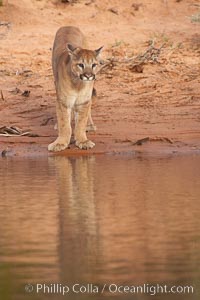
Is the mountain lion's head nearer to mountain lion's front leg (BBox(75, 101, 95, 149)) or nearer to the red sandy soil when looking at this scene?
mountain lion's front leg (BBox(75, 101, 95, 149))

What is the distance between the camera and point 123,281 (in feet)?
21.2

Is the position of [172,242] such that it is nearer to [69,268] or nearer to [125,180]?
[69,268]

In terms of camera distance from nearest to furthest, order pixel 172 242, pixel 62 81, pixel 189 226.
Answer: pixel 172 242
pixel 189 226
pixel 62 81

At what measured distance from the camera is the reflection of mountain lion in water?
39.7ft

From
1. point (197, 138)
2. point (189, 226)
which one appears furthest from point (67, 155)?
point (189, 226)

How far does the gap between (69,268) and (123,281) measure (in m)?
0.47

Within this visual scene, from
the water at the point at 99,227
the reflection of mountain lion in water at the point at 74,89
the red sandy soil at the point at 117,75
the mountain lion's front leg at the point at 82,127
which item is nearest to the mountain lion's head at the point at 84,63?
the reflection of mountain lion in water at the point at 74,89

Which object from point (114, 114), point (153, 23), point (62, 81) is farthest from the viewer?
point (153, 23)

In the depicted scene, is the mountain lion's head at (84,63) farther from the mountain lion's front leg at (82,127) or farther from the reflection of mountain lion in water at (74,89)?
the mountain lion's front leg at (82,127)

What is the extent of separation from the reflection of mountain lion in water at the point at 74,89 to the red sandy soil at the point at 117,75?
0.66 ft

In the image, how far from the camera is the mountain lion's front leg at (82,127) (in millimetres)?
12516

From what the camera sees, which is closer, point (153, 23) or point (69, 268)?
point (69, 268)

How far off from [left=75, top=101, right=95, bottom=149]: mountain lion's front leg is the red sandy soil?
0.09m

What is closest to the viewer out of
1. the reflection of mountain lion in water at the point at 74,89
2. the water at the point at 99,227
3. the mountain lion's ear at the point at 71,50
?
the water at the point at 99,227
